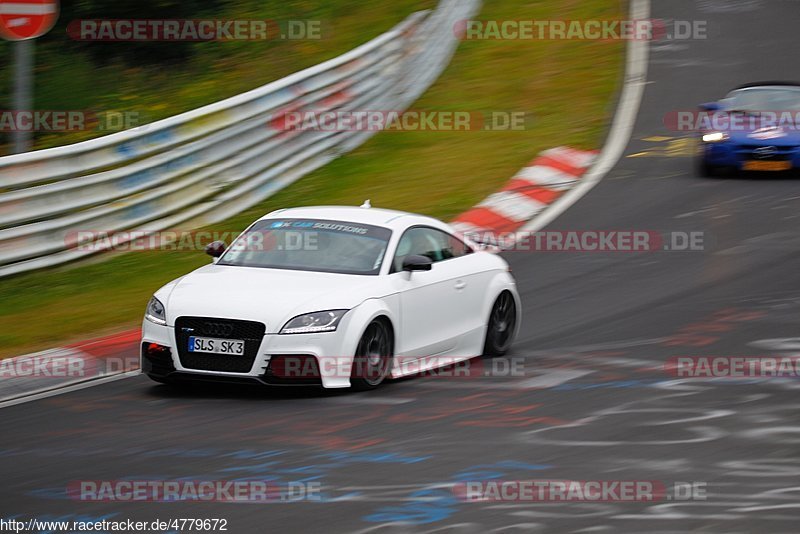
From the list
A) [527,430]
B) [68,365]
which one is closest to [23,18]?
[68,365]

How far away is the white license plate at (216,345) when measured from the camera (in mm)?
9055

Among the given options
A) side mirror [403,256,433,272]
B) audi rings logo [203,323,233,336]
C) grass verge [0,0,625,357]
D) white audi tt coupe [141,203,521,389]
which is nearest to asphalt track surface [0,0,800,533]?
white audi tt coupe [141,203,521,389]

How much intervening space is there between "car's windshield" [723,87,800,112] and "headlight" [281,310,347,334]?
39.2 ft

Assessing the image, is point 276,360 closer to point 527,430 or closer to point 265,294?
point 265,294

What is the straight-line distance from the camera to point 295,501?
6676mm

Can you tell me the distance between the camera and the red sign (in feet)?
39.8

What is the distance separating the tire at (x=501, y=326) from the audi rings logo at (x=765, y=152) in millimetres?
8269

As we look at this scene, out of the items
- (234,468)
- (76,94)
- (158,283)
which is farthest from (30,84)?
(234,468)

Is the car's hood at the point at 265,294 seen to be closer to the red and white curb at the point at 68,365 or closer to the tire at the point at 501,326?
the red and white curb at the point at 68,365

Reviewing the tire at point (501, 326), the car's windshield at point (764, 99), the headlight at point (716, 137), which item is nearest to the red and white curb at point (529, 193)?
the headlight at point (716, 137)

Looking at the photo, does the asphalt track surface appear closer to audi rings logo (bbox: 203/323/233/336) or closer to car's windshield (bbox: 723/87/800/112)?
audi rings logo (bbox: 203/323/233/336)

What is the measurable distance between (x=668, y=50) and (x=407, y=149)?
9.15 m

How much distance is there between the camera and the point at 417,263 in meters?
9.84

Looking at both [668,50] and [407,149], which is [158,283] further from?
[668,50]
